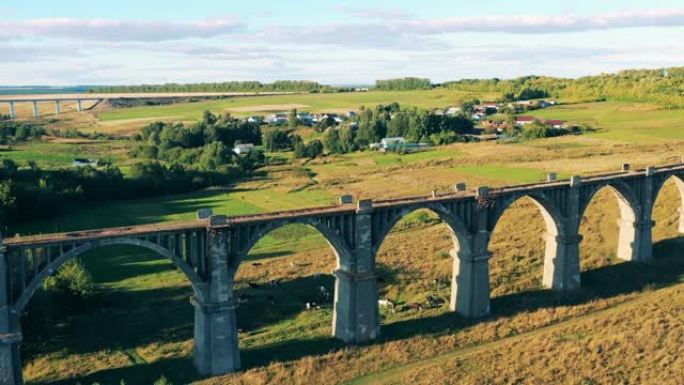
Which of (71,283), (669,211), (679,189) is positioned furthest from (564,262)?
(71,283)

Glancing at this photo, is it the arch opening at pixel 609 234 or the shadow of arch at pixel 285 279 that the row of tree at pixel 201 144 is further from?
the arch opening at pixel 609 234

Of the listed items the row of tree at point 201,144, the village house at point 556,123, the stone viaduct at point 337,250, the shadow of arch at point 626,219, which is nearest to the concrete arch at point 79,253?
the stone viaduct at point 337,250

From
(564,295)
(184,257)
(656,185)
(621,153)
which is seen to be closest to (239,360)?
(184,257)

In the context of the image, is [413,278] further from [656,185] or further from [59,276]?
[59,276]

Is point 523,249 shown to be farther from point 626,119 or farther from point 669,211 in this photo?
point 626,119

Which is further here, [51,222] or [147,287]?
[51,222]
